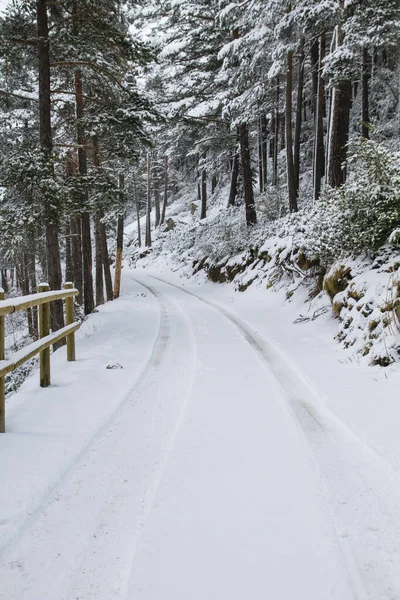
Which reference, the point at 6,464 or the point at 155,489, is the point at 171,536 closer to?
the point at 155,489

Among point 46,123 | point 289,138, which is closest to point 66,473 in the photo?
point 46,123

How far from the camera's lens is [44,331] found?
496 centimetres

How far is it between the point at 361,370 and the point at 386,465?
2765 millimetres

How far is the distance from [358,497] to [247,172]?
62.8ft

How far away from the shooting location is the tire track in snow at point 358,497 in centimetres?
221

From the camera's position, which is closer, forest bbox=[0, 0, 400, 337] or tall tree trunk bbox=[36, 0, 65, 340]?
forest bbox=[0, 0, 400, 337]

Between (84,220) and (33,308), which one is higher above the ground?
(84,220)

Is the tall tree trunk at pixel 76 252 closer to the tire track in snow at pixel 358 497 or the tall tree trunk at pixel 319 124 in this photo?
the tall tree trunk at pixel 319 124

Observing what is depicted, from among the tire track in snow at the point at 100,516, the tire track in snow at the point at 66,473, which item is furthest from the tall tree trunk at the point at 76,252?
the tire track in snow at the point at 100,516

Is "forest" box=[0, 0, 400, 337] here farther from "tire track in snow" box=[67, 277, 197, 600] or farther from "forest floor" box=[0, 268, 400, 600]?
"tire track in snow" box=[67, 277, 197, 600]

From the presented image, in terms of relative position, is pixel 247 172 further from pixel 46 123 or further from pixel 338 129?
pixel 46 123

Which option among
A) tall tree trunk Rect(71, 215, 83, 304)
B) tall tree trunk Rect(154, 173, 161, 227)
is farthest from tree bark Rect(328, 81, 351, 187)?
tall tree trunk Rect(154, 173, 161, 227)

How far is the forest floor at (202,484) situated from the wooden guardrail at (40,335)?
13.1 inches

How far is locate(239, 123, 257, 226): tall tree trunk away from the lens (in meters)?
19.6
